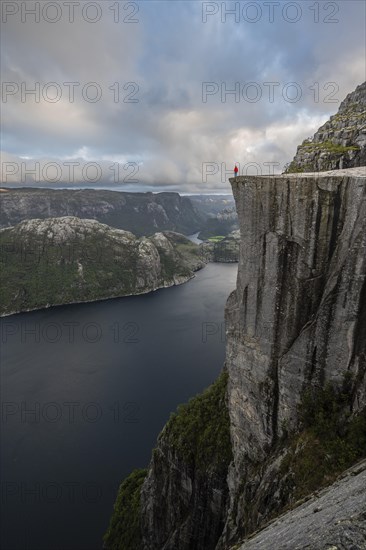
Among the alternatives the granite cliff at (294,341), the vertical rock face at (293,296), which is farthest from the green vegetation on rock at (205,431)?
the vertical rock face at (293,296)

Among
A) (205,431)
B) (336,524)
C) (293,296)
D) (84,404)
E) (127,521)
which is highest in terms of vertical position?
(293,296)

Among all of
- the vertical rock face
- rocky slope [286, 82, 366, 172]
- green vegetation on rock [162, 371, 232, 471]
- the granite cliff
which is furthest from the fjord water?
rocky slope [286, 82, 366, 172]

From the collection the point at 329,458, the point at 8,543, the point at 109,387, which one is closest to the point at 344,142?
the point at 329,458

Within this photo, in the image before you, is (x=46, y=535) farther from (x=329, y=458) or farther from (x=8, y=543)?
(x=329, y=458)

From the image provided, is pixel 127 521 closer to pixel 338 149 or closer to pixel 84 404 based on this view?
pixel 84 404

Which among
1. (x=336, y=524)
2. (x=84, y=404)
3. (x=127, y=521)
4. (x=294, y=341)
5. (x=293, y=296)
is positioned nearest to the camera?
(x=336, y=524)

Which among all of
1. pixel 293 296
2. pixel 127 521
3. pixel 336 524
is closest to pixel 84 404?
pixel 127 521

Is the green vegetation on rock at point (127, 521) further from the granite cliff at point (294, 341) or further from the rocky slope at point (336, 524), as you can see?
the rocky slope at point (336, 524)
